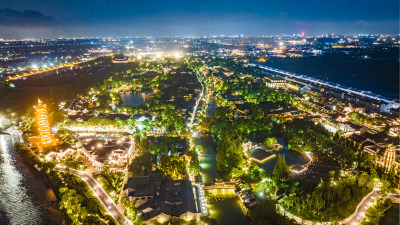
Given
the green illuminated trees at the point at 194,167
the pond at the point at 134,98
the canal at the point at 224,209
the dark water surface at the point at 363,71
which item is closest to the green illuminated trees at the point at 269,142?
the canal at the point at 224,209

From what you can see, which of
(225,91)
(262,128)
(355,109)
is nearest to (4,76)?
(225,91)

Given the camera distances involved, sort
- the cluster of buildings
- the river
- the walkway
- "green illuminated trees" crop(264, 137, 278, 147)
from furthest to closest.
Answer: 1. "green illuminated trees" crop(264, 137, 278, 147)
2. the river
3. the cluster of buildings
4. the walkway

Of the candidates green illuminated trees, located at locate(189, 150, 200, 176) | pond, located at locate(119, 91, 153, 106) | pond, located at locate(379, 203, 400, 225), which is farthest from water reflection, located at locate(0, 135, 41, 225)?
pond, located at locate(379, 203, 400, 225)

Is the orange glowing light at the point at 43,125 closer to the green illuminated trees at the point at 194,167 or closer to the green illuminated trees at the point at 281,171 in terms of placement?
the green illuminated trees at the point at 194,167

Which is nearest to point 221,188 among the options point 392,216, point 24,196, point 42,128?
point 392,216

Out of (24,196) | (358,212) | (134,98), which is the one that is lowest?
(24,196)

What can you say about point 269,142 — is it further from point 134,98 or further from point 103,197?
point 134,98

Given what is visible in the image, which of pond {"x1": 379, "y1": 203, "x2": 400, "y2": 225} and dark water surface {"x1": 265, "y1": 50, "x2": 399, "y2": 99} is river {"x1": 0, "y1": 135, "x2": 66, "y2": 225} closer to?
pond {"x1": 379, "y1": 203, "x2": 400, "y2": 225}
